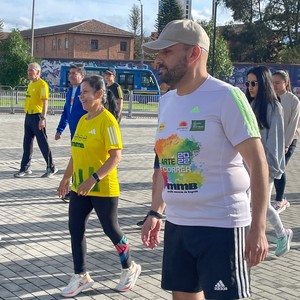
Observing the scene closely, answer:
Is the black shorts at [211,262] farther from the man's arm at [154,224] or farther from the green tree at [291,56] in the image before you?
the green tree at [291,56]

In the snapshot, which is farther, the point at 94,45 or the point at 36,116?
the point at 94,45

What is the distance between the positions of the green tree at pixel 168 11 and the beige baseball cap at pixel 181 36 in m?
60.8

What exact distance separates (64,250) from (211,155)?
345 cm

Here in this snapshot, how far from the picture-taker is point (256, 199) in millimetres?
2818

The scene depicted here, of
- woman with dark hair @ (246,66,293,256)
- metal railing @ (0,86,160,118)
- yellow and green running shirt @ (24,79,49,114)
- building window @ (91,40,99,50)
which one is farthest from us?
building window @ (91,40,99,50)

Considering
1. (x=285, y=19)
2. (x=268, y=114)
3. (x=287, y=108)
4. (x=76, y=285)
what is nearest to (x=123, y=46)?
(x=285, y=19)

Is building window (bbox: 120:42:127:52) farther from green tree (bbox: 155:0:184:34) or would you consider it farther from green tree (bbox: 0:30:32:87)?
green tree (bbox: 0:30:32:87)

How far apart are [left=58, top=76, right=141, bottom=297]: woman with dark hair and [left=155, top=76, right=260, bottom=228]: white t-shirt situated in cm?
168

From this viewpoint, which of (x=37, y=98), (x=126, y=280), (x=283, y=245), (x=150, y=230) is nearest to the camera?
(x=150, y=230)

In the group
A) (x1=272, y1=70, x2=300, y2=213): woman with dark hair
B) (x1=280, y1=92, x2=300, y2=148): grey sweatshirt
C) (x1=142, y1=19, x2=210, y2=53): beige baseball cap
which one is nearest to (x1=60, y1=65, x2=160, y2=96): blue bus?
(x1=272, y1=70, x2=300, y2=213): woman with dark hair

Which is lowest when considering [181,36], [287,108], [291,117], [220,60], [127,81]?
[291,117]

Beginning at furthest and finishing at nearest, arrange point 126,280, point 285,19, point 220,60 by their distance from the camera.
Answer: point 285,19 < point 220,60 < point 126,280

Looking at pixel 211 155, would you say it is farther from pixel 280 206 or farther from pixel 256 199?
pixel 280 206

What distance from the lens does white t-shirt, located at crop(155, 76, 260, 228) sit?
9.52 feet
